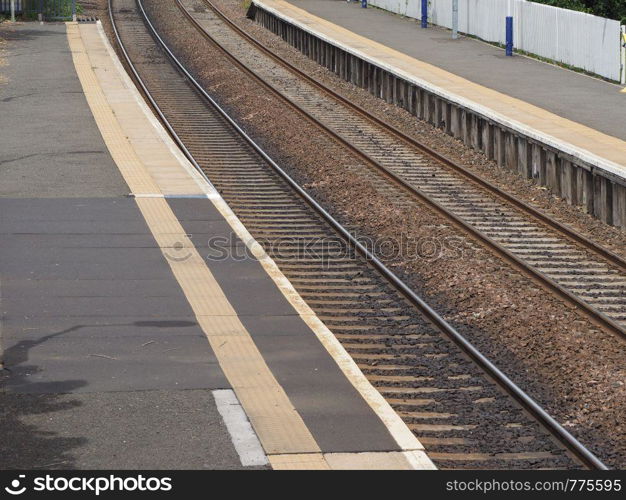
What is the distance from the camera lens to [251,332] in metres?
11.2

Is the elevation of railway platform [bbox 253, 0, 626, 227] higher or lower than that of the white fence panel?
lower

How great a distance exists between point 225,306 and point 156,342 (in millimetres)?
1398

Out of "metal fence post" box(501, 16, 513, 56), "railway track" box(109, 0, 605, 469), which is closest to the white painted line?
"railway track" box(109, 0, 605, 469)

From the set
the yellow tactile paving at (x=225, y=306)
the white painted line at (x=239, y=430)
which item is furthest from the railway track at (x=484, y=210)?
the white painted line at (x=239, y=430)

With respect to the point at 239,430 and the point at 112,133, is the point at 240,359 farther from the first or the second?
the point at 112,133

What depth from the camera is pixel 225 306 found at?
1201 centimetres

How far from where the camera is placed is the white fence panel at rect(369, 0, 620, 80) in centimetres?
2728

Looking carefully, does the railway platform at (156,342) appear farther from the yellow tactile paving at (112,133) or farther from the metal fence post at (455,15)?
the metal fence post at (455,15)

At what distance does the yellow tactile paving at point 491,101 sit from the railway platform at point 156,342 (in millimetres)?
6446

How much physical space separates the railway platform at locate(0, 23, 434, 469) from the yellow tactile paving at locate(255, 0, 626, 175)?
6446 mm

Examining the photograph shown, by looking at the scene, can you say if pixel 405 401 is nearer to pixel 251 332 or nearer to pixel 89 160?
pixel 251 332

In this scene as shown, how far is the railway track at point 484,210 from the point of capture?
13.5m

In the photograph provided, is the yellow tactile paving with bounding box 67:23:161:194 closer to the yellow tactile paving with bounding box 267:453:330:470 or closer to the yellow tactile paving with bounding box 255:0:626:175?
the yellow tactile paving with bounding box 255:0:626:175

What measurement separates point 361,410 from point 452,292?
4.64m
